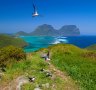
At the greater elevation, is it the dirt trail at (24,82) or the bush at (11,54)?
the bush at (11,54)

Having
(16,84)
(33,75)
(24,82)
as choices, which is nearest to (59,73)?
(33,75)

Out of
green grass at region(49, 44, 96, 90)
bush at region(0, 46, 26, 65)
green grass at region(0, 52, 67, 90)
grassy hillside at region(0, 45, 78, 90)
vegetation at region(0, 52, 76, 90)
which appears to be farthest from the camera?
bush at region(0, 46, 26, 65)

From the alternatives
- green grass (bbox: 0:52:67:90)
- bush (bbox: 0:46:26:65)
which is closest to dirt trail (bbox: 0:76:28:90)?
green grass (bbox: 0:52:67:90)

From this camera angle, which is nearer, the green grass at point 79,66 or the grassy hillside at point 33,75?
the grassy hillside at point 33,75

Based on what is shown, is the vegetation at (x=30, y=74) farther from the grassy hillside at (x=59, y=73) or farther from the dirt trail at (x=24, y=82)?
the dirt trail at (x=24, y=82)

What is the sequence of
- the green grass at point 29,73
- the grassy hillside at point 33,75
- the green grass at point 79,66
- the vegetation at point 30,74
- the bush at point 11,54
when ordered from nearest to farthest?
1. the grassy hillside at point 33,75
2. the vegetation at point 30,74
3. the green grass at point 29,73
4. the green grass at point 79,66
5. the bush at point 11,54

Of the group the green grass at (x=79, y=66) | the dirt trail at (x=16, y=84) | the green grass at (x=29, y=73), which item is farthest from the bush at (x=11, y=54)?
the dirt trail at (x=16, y=84)

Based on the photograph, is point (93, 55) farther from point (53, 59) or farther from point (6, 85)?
point (6, 85)

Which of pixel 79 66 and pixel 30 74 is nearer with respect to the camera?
pixel 30 74

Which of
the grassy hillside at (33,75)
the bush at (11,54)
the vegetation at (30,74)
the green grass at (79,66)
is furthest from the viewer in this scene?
the bush at (11,54)

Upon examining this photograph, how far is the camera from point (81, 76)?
21016 mm

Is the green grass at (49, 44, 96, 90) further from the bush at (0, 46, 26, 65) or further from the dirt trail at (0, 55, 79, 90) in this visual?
the bush at (0, 46, 26, 65)

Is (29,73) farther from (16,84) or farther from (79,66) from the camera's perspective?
(79,66)

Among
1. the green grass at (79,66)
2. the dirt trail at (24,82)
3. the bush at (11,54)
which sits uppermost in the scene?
the bush at (11,54)
